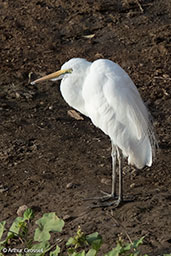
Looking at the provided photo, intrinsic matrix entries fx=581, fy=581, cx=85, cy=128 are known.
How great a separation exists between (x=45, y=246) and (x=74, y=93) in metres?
1.61

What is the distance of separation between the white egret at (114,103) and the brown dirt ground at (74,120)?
38 cm

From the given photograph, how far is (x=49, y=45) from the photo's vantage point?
7.79 m

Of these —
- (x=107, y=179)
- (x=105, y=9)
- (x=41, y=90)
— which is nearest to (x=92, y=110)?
(x=107, y=179)

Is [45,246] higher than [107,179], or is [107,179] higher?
[45,246]

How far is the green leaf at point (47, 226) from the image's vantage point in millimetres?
3762

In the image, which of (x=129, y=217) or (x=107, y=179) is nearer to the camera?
(x=129, y=217)

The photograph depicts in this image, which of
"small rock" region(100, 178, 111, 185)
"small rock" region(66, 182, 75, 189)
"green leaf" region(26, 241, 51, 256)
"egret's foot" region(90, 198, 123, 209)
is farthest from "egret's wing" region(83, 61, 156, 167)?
"green leaf" region(26, 241, 51, 256)

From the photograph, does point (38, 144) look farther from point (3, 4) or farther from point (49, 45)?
point (3, 4)

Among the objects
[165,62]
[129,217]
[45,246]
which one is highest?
[45,246]

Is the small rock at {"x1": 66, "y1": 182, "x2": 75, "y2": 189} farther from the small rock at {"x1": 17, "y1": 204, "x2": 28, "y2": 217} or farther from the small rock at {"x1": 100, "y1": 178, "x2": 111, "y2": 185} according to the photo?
the small rock at {"x1": 17, "y1": 204, "x2": 28, "y2": 217}

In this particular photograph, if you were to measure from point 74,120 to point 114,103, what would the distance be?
68.4 inches

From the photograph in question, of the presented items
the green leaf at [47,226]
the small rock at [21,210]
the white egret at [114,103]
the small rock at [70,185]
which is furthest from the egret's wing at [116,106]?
the green leaf at [47,226]

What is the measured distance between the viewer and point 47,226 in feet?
12.5

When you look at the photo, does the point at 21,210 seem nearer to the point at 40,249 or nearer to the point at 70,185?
the point at 70,185
